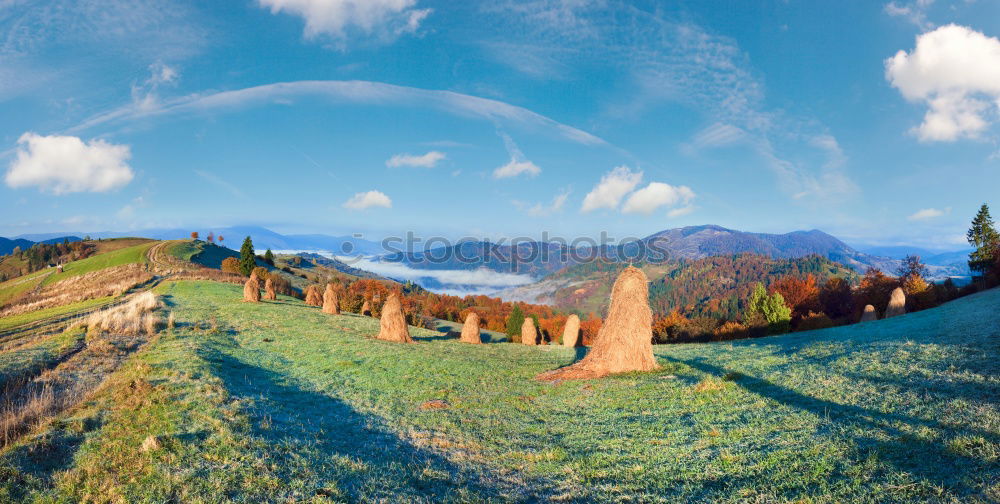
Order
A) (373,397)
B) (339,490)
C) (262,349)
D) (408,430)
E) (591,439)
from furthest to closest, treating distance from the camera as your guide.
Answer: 1. (262,349)
2. (373,397)
3. (408,430)
4. (591,439)
5. (339,490)

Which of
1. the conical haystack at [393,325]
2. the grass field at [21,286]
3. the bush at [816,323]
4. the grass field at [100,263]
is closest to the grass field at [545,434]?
the conical haystack at [393,325]

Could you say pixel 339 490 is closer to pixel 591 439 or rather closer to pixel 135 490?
pixel 135 490

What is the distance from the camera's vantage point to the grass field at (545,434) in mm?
6652

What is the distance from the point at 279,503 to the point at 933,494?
30.1 ft

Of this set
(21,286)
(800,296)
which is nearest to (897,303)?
(800,296)

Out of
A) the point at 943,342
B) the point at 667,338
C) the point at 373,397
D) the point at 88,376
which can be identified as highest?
the point at 943,342

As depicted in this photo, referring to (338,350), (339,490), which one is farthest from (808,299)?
(339,490)

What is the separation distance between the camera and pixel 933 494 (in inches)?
220

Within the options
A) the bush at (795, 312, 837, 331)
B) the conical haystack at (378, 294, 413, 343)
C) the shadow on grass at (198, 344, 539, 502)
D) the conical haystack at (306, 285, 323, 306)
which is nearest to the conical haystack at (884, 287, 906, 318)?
the bush at (795, 312, 837, 331)

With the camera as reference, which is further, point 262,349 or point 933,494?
point 262,349

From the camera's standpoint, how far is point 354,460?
27.3ft

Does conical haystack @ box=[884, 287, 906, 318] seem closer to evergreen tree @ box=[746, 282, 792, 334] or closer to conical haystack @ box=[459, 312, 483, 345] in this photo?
evergreen tree @ box=[746, 282, 792, 334]

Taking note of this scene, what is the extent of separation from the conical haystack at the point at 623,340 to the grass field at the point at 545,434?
1.03m

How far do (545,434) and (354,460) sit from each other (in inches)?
190
